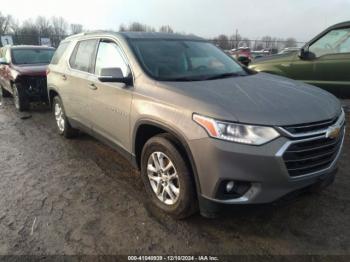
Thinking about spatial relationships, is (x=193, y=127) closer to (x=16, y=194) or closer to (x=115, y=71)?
(x=115, y=71)

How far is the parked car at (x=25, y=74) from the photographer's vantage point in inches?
305

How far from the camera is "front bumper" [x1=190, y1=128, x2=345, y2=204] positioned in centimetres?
232

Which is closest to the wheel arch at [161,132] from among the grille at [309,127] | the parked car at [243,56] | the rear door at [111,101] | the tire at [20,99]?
the rear door at [111,101]

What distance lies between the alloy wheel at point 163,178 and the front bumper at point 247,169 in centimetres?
42

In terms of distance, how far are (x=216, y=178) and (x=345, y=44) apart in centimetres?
500

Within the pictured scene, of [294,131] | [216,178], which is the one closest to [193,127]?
[216,178]

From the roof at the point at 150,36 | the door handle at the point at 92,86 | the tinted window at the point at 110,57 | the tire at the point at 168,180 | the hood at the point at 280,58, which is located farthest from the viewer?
the hood at the point at 280,58

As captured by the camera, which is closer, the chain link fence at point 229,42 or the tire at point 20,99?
the tire at point 20,99

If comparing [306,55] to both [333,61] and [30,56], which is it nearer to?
[333,61]

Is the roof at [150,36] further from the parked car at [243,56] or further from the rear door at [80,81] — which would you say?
the parked car at [243,56]

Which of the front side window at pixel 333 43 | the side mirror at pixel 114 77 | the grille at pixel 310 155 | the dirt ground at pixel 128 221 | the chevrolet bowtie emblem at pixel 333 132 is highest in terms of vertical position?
the front side window at pixel 333 43

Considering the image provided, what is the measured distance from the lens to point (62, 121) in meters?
5.61

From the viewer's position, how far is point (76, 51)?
481cm

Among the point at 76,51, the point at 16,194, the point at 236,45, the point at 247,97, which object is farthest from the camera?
the point at 236,45
